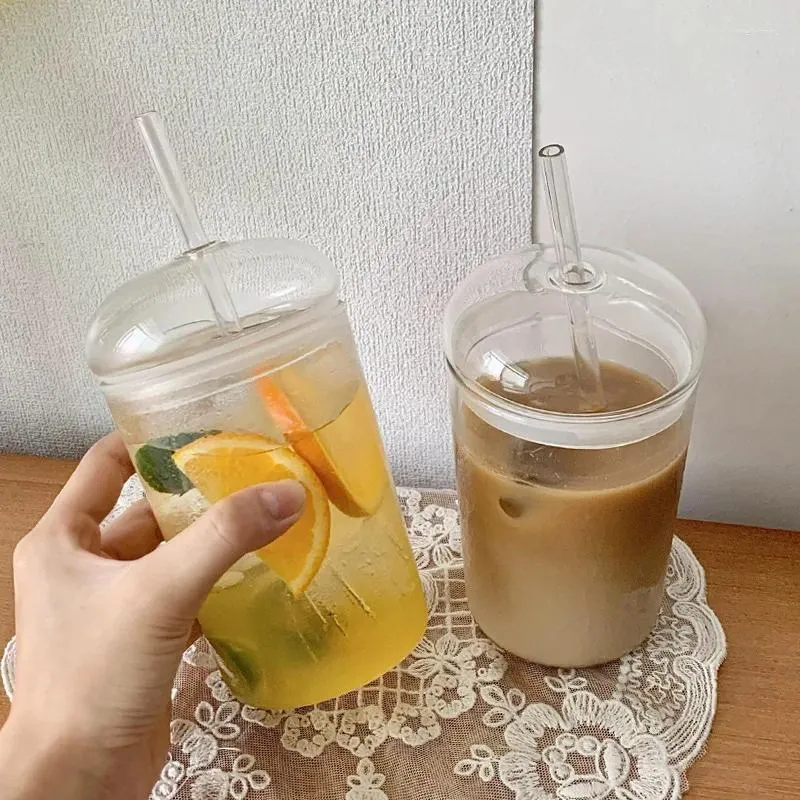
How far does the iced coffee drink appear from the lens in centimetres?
50

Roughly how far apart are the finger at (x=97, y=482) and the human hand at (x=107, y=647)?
0.17 ft

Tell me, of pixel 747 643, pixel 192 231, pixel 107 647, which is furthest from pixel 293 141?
pixel 747 643

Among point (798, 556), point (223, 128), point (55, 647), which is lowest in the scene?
point (798, 556)

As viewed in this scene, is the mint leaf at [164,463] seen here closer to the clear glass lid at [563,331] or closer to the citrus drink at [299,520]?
the citrus drink at [299,520]

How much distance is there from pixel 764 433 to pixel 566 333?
179mm

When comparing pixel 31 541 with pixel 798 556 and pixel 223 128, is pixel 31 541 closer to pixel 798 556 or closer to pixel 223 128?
pixel 223 128

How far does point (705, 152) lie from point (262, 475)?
329 millimetres

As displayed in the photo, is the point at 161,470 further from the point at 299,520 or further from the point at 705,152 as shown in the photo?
the point at 705,152

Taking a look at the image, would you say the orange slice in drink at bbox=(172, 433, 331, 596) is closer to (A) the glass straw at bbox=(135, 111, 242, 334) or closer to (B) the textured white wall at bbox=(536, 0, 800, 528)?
(A) the glass straw at bbox=(135, 111, 242, 334)

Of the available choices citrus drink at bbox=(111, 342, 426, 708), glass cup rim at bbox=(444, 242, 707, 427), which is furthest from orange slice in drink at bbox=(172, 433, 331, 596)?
glass cup rim at bbox=(444, 242, 707, 427)

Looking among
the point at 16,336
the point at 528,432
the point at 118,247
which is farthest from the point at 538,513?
the point at 16,336

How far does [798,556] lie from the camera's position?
0.65 metres

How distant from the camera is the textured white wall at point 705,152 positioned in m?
0.51

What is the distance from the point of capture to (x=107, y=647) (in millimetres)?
463
